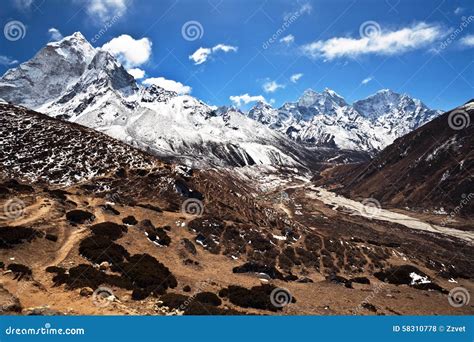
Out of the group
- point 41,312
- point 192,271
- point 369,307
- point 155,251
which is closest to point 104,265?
point 155,251

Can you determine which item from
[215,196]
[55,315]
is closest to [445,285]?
[215,196]

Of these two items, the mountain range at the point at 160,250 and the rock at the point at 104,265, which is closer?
the mountain range at the point at 160,250

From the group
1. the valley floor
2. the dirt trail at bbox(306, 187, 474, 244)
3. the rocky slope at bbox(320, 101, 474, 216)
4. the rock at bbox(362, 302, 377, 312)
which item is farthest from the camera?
the rocky slope at bbox(320, 101, 474, 216)

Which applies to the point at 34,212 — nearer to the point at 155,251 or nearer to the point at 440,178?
the point at 155,251

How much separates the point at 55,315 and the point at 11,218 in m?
23.1

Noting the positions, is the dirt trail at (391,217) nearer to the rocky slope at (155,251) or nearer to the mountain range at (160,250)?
the mountain range at (160,250)

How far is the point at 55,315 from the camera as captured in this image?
21484mm

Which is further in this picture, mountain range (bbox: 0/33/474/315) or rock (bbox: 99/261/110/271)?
rock (bbox: 99/261/110/271)

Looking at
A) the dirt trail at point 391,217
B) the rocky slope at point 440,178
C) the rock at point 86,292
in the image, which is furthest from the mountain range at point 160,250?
the rocky slope at point 440,178

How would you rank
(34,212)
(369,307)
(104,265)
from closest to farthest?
(104,265)
(369,307)
(34,212)

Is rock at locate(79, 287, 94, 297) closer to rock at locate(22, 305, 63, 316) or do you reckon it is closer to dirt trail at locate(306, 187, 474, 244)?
rock at locate(22, 305, 63, 316)

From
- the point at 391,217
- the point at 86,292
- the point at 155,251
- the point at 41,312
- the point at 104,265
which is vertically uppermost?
the point at 391,217

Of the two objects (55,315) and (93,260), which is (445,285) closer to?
(93,260)

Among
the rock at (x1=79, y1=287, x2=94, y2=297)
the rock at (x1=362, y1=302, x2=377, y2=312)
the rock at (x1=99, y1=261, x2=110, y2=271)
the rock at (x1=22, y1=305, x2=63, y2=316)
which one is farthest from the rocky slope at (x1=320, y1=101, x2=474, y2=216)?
the rock at (x1=22, y1=305, x2=63, y2=316)
